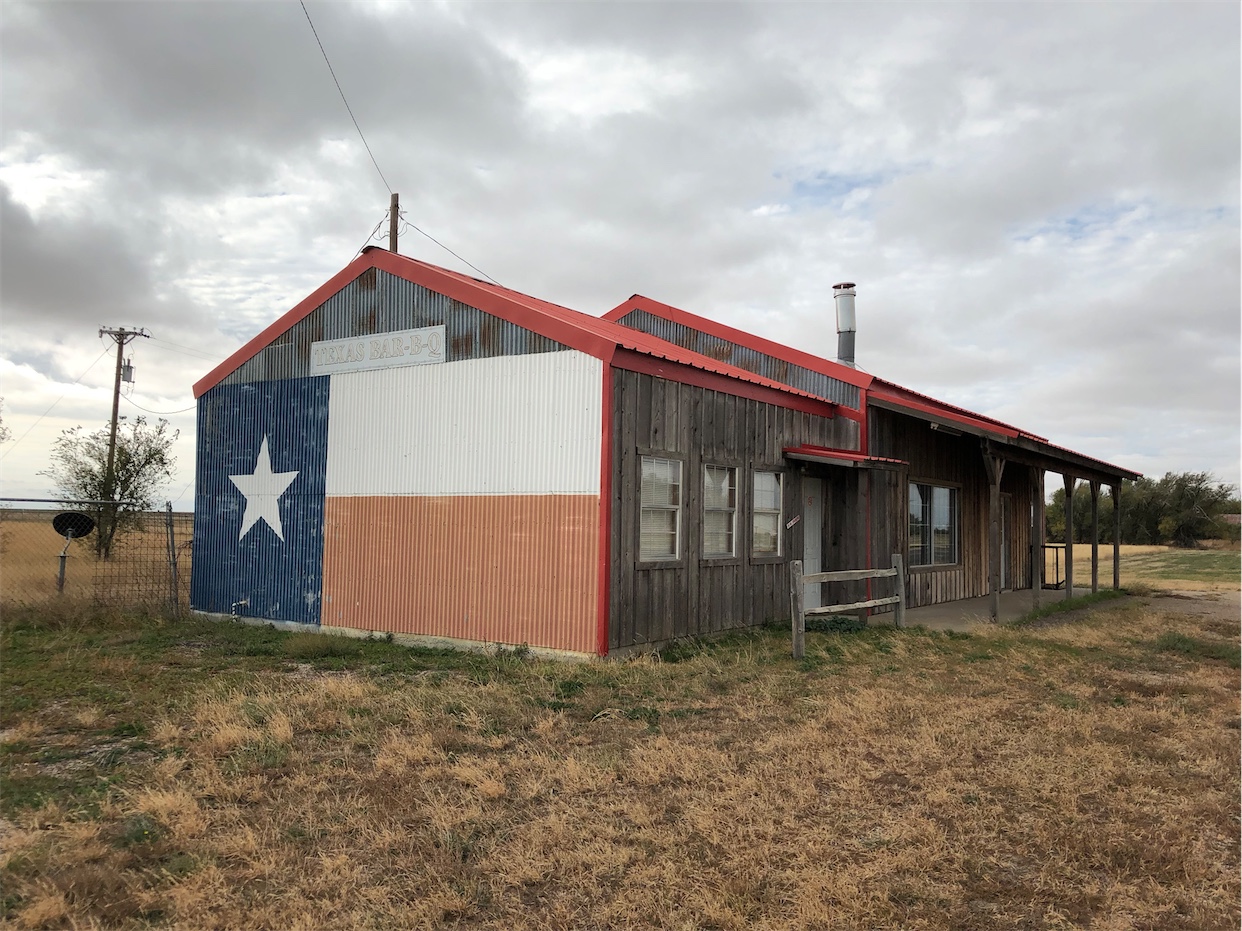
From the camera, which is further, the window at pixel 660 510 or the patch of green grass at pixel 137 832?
the window at pixel 660 510

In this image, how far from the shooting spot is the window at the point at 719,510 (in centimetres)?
1177

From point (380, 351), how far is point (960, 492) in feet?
39.7

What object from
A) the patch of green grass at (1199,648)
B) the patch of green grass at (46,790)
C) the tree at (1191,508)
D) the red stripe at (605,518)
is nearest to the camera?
the patch of green grass at (46,790)

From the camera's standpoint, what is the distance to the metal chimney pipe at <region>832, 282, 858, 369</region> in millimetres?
18469

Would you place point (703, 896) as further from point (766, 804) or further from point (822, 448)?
point (822, 448)


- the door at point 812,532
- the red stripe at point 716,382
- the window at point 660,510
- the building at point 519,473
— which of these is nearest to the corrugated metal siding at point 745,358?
the building at point 519,473

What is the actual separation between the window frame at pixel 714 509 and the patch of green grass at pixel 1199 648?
227 inches

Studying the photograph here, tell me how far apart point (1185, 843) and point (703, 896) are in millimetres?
2814

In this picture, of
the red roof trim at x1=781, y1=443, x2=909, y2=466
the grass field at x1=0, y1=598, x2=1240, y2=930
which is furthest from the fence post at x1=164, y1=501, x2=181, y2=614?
the red roof trim at x1=781, y1=443, x2=909, y2=466

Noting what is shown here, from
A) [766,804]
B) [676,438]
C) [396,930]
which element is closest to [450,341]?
[676,438]

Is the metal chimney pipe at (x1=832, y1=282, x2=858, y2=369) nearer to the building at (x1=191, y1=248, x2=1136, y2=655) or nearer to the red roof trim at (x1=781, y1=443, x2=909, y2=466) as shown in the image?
the building at (x1=191, y1=248, x2=1136, y2=655)

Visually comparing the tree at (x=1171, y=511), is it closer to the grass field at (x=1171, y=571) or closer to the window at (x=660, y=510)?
the grass field at (x=1171, y=571)

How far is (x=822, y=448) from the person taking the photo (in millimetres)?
13953

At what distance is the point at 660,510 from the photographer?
1095cm
